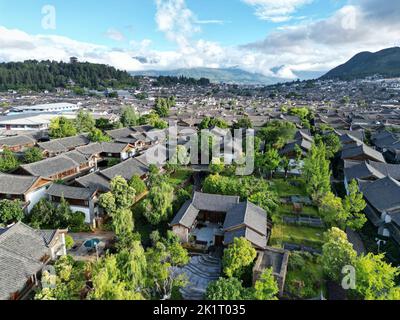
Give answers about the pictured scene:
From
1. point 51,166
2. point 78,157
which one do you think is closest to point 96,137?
point 78,157

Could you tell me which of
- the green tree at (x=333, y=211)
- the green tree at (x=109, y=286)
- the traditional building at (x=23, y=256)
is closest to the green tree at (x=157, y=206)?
the traditional building at (x=23, y=256)

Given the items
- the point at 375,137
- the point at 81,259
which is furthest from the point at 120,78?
the point at 81,259

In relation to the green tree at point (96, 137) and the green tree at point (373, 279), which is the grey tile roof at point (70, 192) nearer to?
the green tree at point (96, 137)

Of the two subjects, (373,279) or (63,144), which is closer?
(373,279)

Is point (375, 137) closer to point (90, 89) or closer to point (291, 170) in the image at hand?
point (291, 170)

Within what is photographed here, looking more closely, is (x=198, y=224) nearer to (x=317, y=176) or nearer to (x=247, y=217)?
(x=247, y=217)

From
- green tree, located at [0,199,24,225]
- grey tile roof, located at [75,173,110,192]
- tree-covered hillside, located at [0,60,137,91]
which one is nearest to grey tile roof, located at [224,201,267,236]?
grey tile roof, located at [75,173,110,192]
